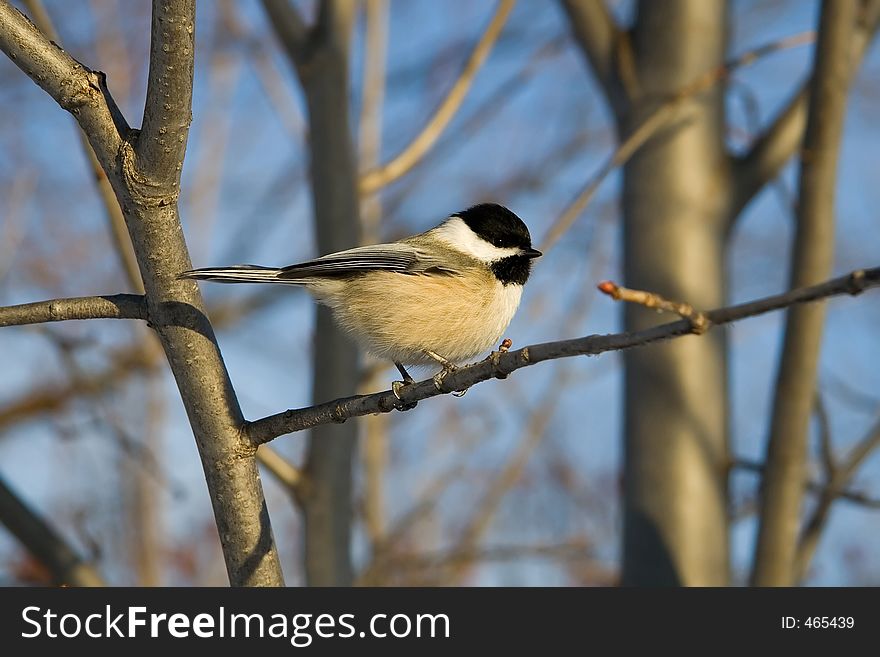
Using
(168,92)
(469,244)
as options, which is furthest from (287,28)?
(168,92)

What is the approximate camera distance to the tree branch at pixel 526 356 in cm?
138

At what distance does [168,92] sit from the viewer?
172 cm

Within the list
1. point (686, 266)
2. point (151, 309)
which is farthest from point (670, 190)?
point (151, 309)

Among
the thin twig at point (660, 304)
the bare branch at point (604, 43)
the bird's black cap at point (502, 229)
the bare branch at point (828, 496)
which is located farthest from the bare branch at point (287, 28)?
the bare branch at point (828, 496)

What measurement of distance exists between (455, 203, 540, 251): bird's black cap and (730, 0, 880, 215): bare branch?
1.10 meters

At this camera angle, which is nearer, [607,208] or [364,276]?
[364,276]

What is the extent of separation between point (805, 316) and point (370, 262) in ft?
4.84

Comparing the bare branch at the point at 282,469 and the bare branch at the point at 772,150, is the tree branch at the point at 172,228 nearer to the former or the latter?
the bare branch at the point at 282,469

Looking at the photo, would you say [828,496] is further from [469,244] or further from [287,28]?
[287,28]

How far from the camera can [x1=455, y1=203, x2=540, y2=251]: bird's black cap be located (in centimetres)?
312

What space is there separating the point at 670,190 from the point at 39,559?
2.64 meters

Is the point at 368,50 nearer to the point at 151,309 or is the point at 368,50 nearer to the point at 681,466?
the point at 681,466
